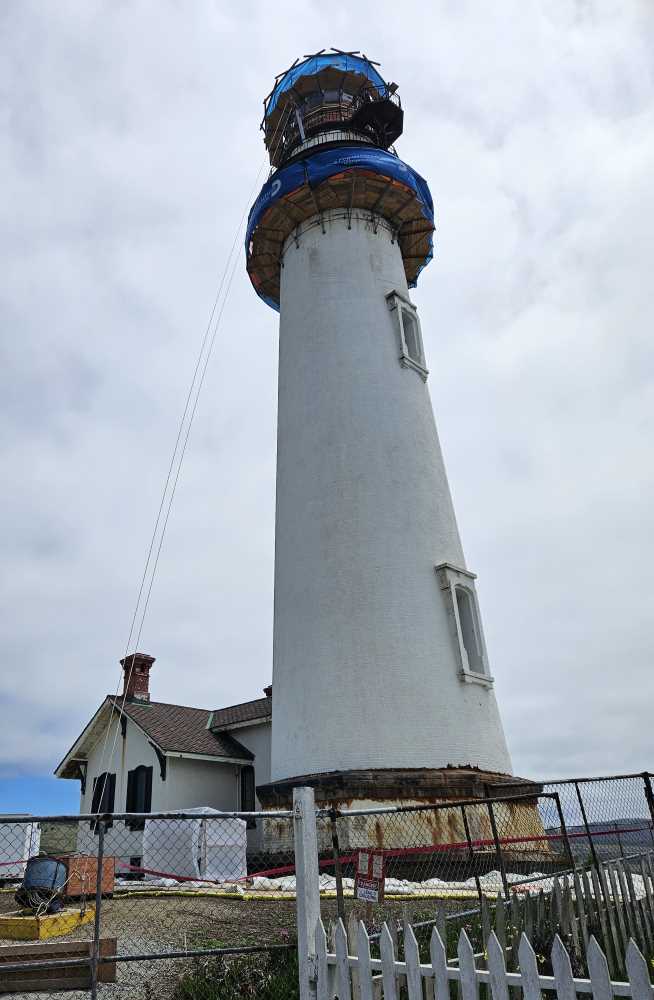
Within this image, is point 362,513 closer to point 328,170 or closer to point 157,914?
point 157,914

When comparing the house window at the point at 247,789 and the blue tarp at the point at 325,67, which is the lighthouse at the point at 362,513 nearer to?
the blue tarp at the point at 325,67

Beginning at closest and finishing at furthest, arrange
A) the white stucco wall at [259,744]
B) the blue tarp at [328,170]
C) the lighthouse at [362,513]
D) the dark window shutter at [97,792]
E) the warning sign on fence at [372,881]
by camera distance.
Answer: the warning sign on fence at [372,881] < the lighthouse at [362,513] < the blue tarp at [328,170] < the white stucco wall at [259,744] < the dark window shutter at [97,792]

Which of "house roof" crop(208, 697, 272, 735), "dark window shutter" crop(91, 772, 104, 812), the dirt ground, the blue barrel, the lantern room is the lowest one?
the dirt ground

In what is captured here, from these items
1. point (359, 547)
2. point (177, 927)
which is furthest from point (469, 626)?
point (177, 927)

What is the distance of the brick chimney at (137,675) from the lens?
22.7 meters

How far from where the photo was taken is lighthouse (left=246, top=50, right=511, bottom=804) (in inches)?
462

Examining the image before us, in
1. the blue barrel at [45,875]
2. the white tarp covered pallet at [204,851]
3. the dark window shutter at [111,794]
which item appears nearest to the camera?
the blue barrel at [45,875]

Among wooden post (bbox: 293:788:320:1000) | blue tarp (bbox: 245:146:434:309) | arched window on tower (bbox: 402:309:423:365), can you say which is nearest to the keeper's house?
arched window on tower (bbox: 402:309:423:365)

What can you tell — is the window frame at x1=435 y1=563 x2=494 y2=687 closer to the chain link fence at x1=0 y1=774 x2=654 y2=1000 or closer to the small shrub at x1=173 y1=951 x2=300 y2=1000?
the chain link fence at x1=0 y1=774 x2=654 y2=1000

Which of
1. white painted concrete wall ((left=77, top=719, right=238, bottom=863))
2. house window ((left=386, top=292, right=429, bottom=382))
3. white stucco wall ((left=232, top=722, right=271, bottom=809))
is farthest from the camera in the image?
white stucco wall ((left=232, top=722, right=271, bottom=809))

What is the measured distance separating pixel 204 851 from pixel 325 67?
19.7m

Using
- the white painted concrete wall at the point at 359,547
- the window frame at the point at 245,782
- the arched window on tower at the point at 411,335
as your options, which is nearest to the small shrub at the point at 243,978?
the white painted concrete wall at the point at 359,547

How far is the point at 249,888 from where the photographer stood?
412 inches

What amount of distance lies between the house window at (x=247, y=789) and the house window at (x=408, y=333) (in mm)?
10752
